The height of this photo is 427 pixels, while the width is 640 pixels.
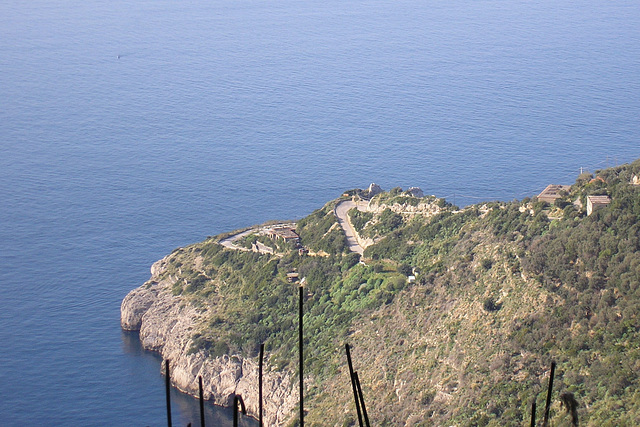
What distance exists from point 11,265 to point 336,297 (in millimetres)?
43498

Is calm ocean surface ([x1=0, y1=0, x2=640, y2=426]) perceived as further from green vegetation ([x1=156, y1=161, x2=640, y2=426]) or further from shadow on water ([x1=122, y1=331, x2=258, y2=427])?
green vegetation ([x1=156, y1=161, x2=640, y2=426])

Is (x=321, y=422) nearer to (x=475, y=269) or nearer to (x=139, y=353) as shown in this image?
(x=475, y=269)

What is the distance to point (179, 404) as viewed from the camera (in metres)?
60.0

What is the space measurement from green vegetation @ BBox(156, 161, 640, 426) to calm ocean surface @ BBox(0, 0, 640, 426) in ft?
30.9

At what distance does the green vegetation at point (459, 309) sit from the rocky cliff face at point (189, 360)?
3.47ft

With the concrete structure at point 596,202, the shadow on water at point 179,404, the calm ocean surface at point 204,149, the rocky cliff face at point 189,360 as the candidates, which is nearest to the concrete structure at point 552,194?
the concrete structure at point 596,202

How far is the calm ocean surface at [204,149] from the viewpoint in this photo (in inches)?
2847

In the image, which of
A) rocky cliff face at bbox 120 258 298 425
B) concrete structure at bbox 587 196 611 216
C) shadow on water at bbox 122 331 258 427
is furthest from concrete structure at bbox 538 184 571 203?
shadow on water at bbox 122 331 258 427

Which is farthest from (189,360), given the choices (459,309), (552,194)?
(552,194)

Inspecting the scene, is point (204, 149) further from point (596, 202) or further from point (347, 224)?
point (596, 202)

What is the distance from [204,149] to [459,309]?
8386 centimetres

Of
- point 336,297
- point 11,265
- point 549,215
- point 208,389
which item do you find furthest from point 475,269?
point 11,265

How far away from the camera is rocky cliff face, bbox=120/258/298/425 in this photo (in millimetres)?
55500

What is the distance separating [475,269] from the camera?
51.9 m
